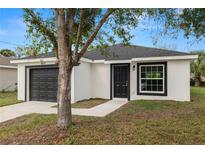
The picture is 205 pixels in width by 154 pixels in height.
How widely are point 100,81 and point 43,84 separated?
3.68m

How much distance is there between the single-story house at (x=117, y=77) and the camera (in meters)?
11.7

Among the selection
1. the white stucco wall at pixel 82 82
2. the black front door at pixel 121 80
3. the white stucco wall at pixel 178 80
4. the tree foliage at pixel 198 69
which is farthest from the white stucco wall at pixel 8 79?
the tree foliage at pixel 198 69

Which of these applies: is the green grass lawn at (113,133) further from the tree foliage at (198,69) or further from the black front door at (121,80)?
the tree foliage at (198,69)

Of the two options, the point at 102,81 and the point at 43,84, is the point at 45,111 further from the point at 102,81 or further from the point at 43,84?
the point at 102,81

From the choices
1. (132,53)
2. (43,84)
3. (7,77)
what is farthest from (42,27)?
(7,77)

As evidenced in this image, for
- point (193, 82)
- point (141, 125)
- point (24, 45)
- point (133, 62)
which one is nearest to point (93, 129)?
point (141, 125)

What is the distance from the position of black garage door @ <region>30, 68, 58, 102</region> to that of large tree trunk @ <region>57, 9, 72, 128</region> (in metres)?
6.84

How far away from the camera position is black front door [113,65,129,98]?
12.9m

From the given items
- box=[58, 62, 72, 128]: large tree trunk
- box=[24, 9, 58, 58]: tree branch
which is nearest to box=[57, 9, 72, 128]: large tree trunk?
box=[58, 62, 72, 128]: large tree trunk

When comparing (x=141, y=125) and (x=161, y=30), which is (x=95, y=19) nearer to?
(x=161, y=30)

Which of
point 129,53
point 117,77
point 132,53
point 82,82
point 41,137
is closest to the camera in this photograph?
point 41,137

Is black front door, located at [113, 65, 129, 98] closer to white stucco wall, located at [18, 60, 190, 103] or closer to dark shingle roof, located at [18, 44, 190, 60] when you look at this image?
white stucco wall, located at [18, 60, 190, 103]

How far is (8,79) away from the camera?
797 inches
